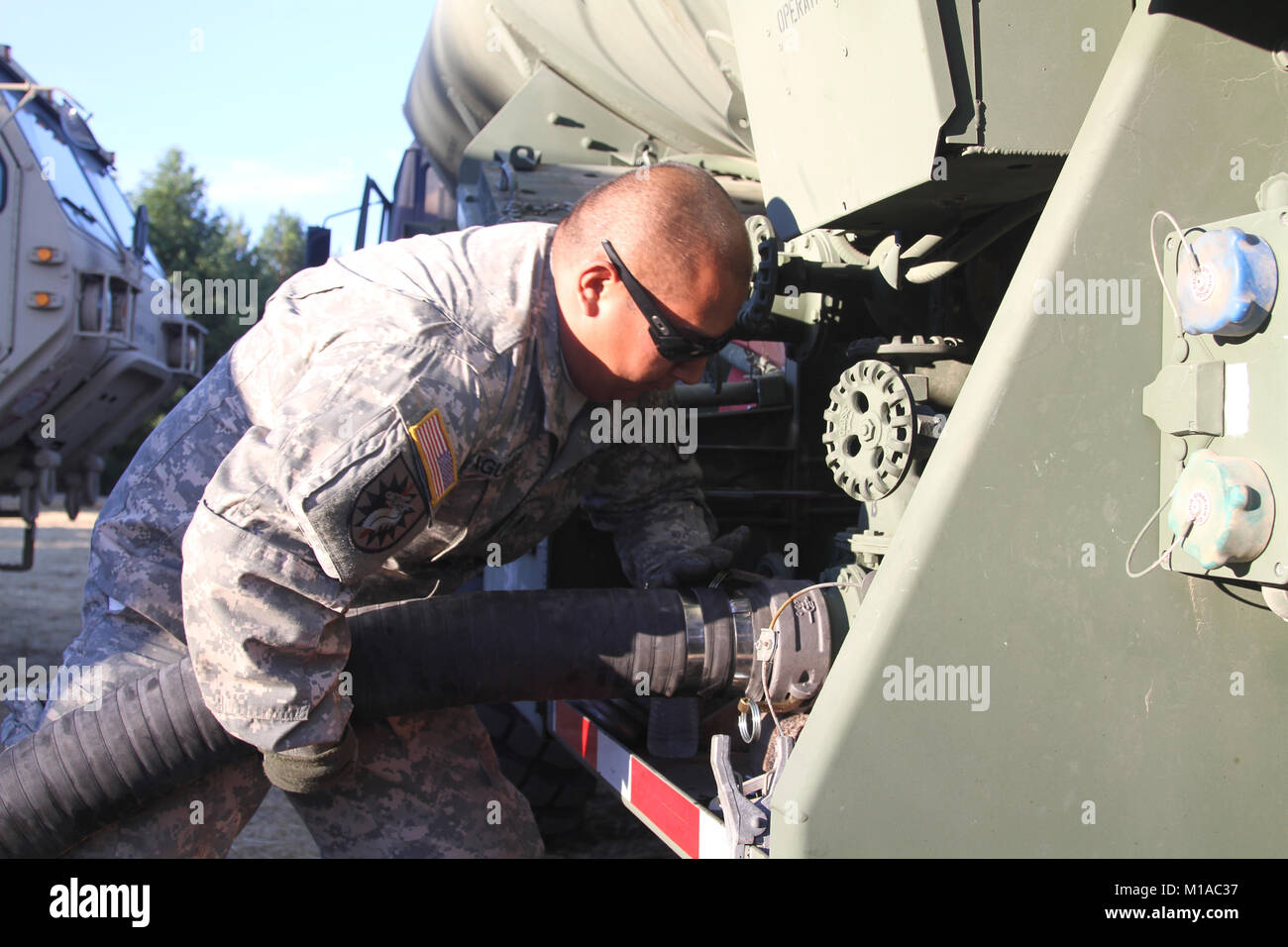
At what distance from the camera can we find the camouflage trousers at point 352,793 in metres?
2.19

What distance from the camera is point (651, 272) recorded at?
1.98 metres

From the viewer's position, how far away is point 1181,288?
1415 mm

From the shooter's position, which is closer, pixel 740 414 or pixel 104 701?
pixel 104 701

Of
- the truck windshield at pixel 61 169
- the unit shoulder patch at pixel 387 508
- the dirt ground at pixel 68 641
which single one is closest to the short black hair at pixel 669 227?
the unit shoulder patch at pixel 387 508

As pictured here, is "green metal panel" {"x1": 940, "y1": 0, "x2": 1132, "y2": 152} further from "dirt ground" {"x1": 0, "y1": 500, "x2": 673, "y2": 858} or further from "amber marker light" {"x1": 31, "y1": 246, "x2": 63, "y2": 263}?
"amber marker light" {"x1": 31, "y1": 246, "x2": 63, "y2": 263}

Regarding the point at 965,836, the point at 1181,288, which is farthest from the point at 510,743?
the point at 1181,288

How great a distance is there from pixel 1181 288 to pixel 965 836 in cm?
76

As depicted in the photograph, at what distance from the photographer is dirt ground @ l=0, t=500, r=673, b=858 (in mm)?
4258

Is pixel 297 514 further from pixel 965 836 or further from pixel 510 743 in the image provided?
pixel 510 743

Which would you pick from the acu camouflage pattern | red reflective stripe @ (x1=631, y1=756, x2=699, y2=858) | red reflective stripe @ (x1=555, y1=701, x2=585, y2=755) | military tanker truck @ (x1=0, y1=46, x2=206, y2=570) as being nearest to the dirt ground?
military tanker truck @ (x1=0, y1=46, x2=206, y2=570)

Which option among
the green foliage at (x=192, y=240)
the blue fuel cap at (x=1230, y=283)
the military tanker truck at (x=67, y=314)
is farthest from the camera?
the green foliage at (x=192, y=240)

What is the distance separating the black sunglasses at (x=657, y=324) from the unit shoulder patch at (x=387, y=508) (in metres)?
0.53

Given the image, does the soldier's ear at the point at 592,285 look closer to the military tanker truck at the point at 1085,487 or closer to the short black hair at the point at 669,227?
the short black hair at the point at 669,227

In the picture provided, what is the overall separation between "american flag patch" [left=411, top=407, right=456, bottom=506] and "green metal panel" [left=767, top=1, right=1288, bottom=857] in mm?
728
